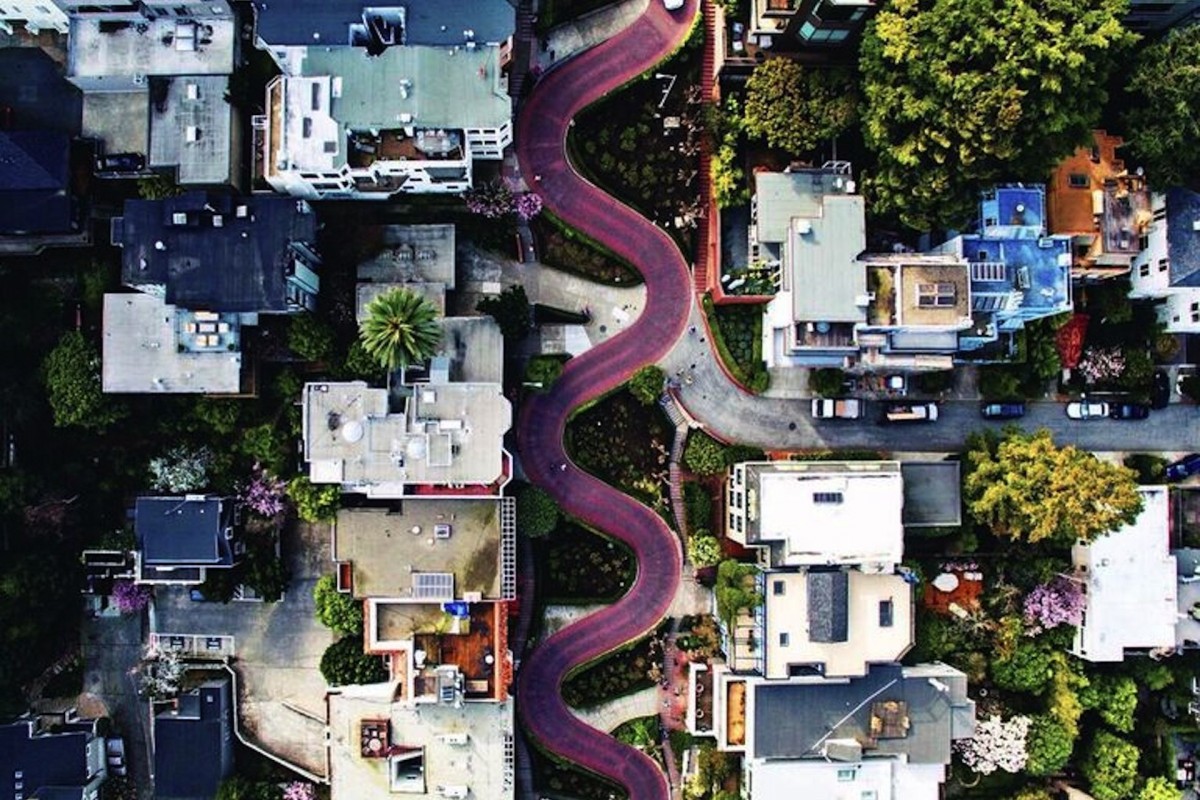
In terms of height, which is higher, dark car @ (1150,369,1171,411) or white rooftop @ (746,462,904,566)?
dark car @ (1150,369,1171,411)

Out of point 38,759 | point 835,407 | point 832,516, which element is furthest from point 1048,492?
point 38,759

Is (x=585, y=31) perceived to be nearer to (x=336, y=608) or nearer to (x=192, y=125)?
(x=192, y=125)

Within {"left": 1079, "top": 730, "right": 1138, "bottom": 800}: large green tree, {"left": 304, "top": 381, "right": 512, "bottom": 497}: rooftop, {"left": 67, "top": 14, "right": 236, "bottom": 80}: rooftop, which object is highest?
{"left": 67, "top": 14, "right": 236, "bottom": 80}: rooftop

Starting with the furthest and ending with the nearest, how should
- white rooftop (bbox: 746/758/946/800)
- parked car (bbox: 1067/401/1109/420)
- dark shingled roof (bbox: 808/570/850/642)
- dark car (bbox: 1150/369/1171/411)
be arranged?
1. dark car (bbox: 1150/369/1171/411)
2. parked car (bbox: 1067/401/1109/420)
3. white rooftop (bbox: 746/758/946/800)
4. dark shingled roof (bbox: 808/570/850/642)

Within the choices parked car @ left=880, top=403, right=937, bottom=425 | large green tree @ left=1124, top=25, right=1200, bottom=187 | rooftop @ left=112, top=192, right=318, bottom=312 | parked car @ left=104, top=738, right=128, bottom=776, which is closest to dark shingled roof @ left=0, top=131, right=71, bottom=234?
rooftop @ left=112, top=192, right=318, bottom=312

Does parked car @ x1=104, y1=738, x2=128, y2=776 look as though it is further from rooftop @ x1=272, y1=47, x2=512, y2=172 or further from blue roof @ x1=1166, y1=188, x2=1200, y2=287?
blue roof @ x1=1166, y1=188, x2=1200, y2=287

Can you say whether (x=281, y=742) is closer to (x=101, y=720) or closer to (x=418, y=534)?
→ (x=101, y=720)
